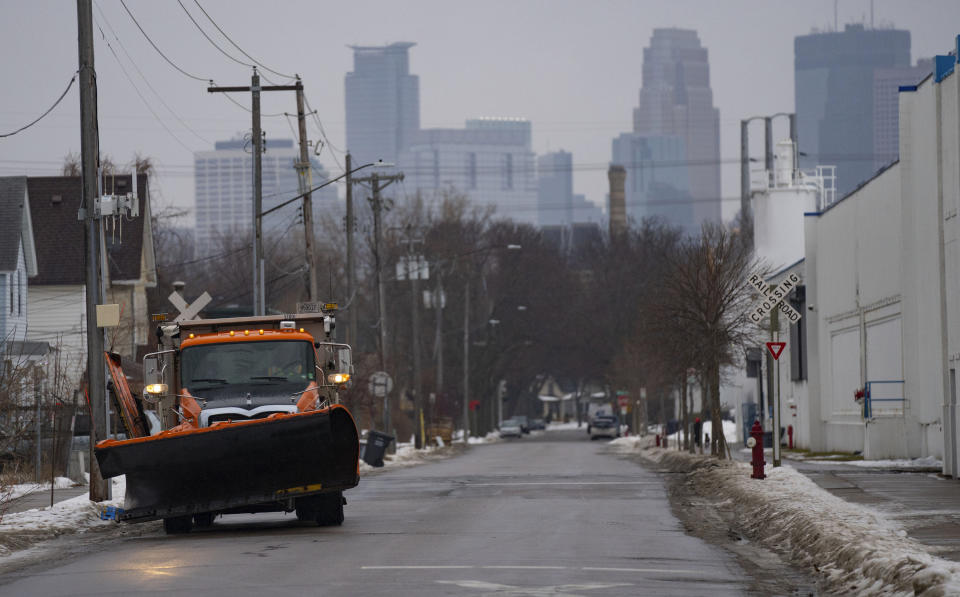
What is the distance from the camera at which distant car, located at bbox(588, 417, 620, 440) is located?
9219 centimetres

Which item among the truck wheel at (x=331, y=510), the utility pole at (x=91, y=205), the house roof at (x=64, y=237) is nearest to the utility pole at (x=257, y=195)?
the utility pole at (x=91, y=205)

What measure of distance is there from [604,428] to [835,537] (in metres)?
76.6

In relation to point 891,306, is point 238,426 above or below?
below

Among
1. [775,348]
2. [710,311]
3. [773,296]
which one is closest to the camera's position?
[775,348]

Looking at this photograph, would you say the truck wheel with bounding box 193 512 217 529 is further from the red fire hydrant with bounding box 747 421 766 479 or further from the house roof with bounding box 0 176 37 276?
the house roof with bounding box 0 176 37 276

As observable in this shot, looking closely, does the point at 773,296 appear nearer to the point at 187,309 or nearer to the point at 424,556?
the point at 187,309

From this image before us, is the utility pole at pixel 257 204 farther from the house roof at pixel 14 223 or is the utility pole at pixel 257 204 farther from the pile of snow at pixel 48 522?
the pile of snow at pixel 48 522

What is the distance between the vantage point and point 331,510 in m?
20.1

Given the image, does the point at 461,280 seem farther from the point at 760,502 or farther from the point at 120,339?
the point at 760,502

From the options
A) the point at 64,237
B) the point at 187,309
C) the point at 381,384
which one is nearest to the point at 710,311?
the point at 381,384

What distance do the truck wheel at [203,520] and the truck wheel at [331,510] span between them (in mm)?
1529

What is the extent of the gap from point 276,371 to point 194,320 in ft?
5.48

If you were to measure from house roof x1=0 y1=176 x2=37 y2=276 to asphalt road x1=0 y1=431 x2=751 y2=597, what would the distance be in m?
27.2

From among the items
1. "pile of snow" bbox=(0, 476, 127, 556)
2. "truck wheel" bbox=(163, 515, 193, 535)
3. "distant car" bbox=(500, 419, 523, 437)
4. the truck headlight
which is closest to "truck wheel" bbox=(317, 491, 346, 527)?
"truck wheel" bbox=(163, 515, 193, 535)
